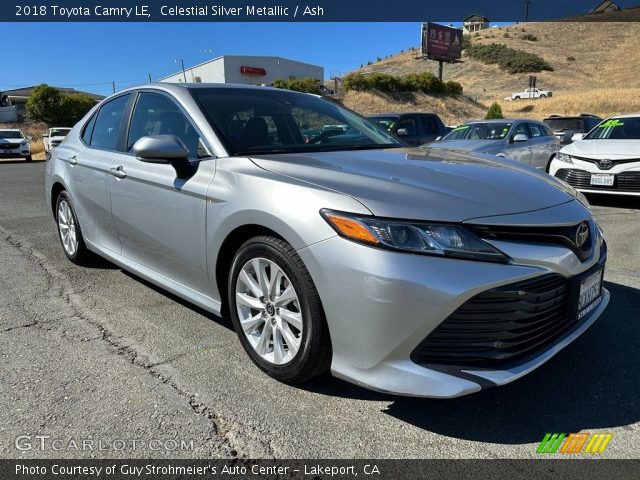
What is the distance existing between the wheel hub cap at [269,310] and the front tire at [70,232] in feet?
7.95

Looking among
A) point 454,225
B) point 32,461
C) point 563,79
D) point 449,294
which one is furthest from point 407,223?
point 563,79

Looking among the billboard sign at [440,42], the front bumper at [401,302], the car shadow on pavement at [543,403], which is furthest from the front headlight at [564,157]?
the billboard sign at [440,42]

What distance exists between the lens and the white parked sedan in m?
7.00

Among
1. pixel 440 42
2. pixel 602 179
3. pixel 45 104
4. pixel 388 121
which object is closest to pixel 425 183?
pixel 602 179

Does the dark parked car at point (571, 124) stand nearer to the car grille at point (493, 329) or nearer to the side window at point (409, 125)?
the side window at point (409, 125)

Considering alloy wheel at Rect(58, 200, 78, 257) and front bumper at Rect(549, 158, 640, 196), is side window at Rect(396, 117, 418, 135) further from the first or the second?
alloy wheel at Rect(58, 200, 78, 257)

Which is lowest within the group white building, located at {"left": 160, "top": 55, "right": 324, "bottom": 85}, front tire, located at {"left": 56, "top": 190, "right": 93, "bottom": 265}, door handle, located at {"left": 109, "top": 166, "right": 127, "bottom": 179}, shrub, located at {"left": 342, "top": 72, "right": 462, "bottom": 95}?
front tire, located at {"left": 56, "top": 190, "right": 93, "bottom": 265}

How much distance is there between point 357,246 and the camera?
2025 millimetres

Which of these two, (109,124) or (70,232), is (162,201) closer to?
(109,124)

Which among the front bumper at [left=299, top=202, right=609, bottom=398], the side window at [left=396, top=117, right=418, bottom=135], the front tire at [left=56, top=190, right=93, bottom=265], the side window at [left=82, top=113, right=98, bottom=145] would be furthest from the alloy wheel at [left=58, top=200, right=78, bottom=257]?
the side window at [left=396, top=117, right=418, bottom=135]

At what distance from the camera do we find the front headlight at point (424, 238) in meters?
2.00

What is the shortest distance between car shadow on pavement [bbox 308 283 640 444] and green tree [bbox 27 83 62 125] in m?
43.7

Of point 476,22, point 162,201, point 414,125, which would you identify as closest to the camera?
point 162,201

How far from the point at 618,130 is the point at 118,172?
317 inches
